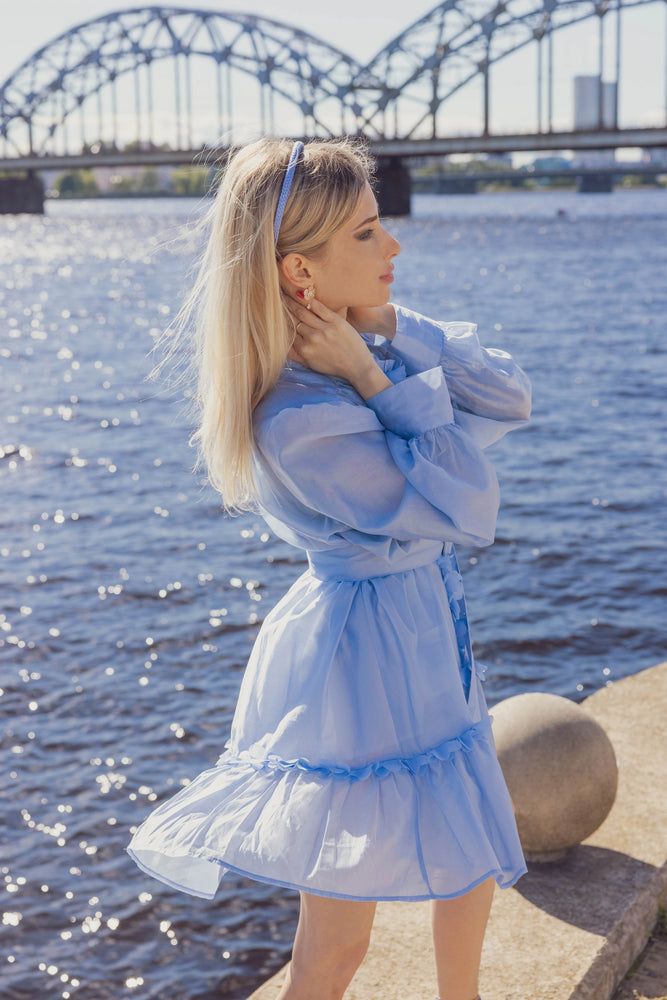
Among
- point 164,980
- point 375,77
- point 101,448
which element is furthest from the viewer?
point 375,77

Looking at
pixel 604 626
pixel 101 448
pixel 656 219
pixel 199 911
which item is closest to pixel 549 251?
pixel 656 219

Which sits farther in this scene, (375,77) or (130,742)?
(375,77)

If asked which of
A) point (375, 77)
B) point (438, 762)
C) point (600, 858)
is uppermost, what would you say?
point (375, 77)

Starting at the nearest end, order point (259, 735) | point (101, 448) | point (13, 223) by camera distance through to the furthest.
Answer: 1. point (259, 735)
2. point (101, 448)
3. point (13, 223)

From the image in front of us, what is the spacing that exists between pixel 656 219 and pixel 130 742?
6960cm

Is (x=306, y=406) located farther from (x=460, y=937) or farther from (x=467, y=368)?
(x=460, y=937)

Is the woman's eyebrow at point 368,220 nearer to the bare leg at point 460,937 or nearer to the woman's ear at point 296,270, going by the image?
the woman's ear at point 296,270

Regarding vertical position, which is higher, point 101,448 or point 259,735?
point 259,735

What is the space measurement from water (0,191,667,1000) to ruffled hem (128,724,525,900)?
1325mm

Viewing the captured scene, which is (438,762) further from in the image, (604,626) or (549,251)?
(549,251)

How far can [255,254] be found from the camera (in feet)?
6.66

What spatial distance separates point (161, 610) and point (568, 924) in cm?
578

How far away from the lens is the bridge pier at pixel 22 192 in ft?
296

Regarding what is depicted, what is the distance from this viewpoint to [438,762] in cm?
212
